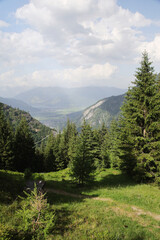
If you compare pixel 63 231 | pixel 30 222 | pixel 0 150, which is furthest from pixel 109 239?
pixel 0 150

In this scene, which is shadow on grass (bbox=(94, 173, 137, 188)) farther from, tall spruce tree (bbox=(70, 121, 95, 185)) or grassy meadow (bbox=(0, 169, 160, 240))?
grassy meadow (bbox=(0, 169, 160, 240))

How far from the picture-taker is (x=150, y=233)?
776 cm

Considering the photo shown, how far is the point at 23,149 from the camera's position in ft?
132

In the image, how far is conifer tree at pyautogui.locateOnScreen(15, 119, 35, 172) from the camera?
39.7 metres

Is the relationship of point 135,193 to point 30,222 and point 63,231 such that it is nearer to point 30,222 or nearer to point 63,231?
point 63,231

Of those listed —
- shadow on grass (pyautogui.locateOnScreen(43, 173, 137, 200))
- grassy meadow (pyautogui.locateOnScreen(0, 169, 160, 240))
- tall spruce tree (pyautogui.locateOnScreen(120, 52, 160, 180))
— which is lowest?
shadow on grass (pyautogui.locateOnScreen(43, 173, 137, 200))

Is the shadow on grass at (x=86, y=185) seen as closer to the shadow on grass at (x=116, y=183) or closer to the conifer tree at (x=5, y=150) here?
the shadow on grass at (x=116, y=183)

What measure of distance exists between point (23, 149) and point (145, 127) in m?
34.6

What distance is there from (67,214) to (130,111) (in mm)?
15302

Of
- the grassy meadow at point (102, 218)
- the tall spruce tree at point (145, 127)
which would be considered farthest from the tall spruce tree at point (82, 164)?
the tall spruce tree at point (145, 127)

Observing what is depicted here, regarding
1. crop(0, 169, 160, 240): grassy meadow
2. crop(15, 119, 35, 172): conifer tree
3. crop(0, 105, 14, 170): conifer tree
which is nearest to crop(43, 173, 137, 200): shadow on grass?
crop(0, 169, 160, 240): grassy meadow

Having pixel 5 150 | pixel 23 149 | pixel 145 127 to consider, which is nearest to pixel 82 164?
pixel 145 127

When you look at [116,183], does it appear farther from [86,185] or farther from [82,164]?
[82,164]

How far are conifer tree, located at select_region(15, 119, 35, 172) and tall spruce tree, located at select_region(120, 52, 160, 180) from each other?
1234 inches
